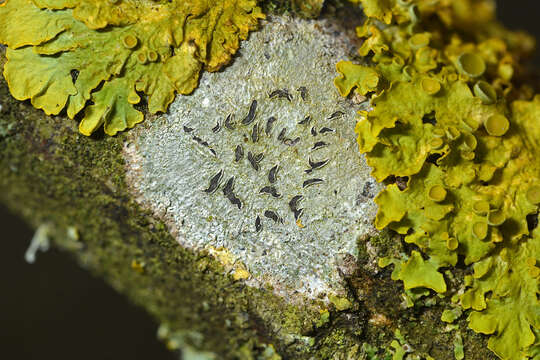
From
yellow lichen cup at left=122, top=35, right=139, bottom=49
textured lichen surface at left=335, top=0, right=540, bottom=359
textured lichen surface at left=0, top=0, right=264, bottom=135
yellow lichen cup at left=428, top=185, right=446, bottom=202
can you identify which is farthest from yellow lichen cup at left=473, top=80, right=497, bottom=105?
yellow lichen cup at left=122, top=35, right=139, bottom=49

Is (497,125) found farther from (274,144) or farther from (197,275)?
(197,275)

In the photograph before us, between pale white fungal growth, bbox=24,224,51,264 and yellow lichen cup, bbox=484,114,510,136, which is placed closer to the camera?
yellow lichen cup, bbox=484,114,510,136

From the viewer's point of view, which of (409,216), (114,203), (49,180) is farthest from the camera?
(49,180)

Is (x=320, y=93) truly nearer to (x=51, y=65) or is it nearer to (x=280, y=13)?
(x=280, y=13)

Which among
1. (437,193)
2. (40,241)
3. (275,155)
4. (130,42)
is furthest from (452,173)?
(40,241)

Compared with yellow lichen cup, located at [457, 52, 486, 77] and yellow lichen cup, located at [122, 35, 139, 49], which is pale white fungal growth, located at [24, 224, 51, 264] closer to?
yellow lichen cup, located at [122, 35, 139, 49]

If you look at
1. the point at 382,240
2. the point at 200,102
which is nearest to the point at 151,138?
the point at 200,102

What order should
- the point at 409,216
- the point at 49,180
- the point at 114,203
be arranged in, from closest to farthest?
the point at 409,216 → the point at 114,203 → the point at 49,180
